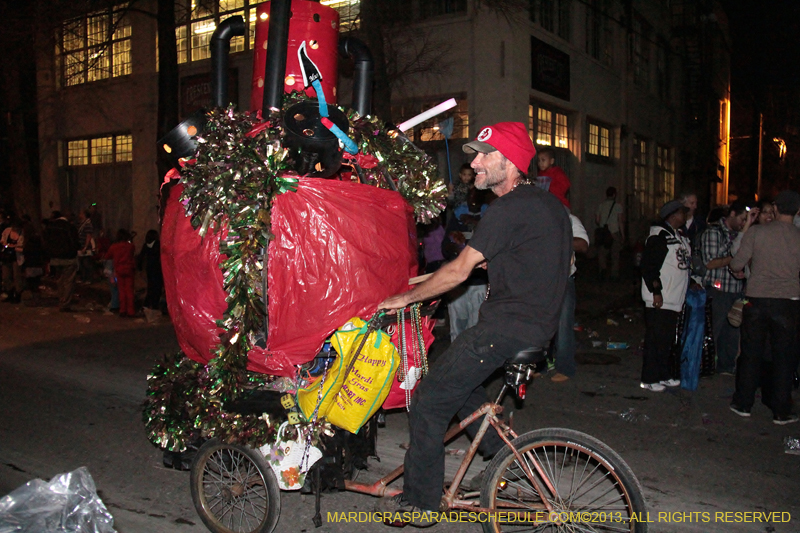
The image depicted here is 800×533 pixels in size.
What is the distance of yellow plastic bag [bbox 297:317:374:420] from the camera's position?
3287 mm

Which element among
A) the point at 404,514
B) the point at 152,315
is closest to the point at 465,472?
the point at 404,514

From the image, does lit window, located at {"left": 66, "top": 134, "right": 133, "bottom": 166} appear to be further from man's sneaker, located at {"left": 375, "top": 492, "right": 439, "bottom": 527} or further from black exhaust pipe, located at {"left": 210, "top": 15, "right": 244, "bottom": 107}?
man's sneaker, located at {"left": 375, "top": 492, "right": 439, "bottom": 527}

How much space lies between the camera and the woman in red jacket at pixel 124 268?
1155cm

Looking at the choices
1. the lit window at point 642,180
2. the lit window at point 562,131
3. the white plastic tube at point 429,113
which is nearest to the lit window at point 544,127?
the lit window at point 562,131

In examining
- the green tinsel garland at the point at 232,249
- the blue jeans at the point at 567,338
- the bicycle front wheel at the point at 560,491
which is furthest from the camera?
the blue jeans at the point at 567,338

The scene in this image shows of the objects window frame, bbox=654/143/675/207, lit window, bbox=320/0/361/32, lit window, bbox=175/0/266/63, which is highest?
lit window, bbox=175/0/266/63

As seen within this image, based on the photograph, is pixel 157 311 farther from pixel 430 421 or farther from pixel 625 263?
Answer: pixel 625 263

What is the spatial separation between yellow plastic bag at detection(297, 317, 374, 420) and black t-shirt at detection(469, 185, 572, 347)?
26.5 inches

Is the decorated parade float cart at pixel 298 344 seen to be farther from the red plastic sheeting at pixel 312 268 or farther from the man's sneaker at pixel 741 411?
the man's sneaker at pixel 741 411

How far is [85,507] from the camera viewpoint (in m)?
2.12

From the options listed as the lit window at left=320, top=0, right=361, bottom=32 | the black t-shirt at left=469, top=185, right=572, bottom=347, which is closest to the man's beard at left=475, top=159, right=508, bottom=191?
the black t-shirt at left=469, top=185, right=572, bottom=347

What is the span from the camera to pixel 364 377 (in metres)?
3.27

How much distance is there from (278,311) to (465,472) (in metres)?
1.28

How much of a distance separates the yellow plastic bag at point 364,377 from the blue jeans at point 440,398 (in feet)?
0.64
